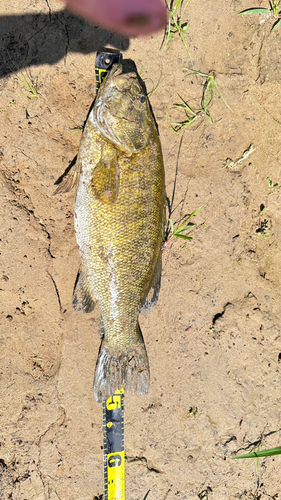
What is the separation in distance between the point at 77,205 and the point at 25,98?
47.9 inches

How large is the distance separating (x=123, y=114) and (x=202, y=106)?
1.05 metres

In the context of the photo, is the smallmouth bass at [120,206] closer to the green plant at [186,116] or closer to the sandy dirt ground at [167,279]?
the sandy dirt ground at [167,279]

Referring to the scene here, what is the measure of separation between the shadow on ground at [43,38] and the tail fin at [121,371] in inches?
111

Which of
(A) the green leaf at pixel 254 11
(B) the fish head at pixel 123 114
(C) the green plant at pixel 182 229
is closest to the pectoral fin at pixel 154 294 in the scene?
(C) the green plant at pixel 182 229

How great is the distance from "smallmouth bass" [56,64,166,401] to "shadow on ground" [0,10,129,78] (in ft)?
1.96

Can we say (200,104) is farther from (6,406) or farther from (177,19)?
(6,406)

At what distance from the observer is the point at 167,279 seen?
3352 millimetres

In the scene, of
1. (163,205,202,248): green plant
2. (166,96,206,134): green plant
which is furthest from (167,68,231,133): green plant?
(163,205,202,248): green plant

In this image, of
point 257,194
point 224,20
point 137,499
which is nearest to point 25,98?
point 224,20

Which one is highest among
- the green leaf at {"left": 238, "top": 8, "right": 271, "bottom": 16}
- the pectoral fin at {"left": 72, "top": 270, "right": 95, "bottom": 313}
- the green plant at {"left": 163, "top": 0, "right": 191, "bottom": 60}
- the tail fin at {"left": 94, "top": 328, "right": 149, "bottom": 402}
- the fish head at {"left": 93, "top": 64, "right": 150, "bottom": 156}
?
the green leaf at {"left": 238, "top": 8, "right": 271, "bottom": 16}

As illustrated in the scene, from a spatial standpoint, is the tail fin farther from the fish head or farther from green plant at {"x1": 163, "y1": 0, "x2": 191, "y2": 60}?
green plant at {"x1": 163, "y1": 0, "x2": 191, "y2": 60}

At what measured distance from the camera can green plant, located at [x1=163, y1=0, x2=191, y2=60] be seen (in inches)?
129

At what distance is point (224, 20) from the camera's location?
3.36 m

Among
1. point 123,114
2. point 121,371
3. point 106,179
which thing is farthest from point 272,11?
point 121,371
